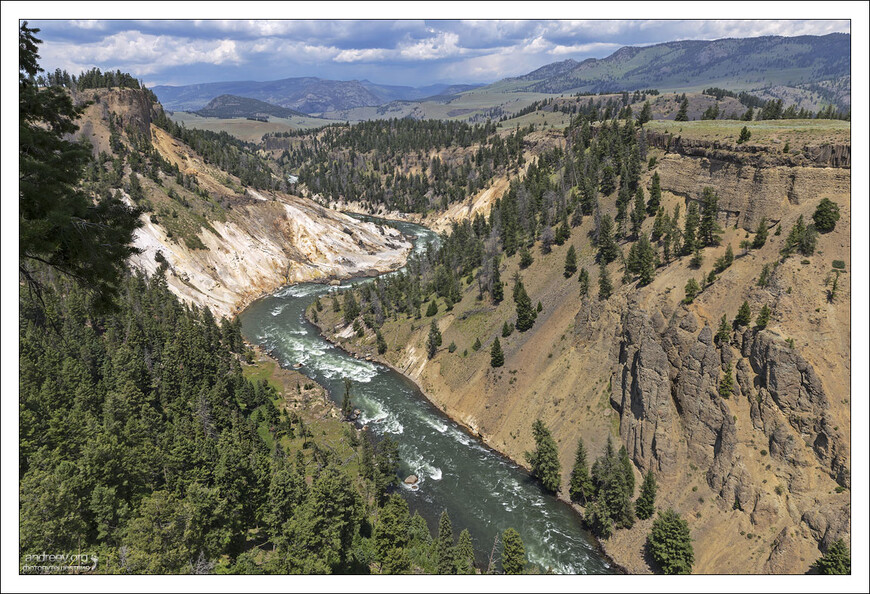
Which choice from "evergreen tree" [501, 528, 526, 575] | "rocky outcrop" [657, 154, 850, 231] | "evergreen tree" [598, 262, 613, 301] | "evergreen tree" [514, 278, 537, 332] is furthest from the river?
"rocky outcrop" [657, 154, 850, 231]

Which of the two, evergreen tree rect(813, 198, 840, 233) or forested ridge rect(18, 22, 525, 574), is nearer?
forested ridge rect(18, 22, 525, 574)

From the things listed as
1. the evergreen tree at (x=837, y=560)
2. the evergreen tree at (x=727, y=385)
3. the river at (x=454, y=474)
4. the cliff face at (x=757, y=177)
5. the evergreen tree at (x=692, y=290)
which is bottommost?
the river at (x=454, y=474)

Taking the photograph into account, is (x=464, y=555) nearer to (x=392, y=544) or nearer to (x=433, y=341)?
(x=392, y=544)

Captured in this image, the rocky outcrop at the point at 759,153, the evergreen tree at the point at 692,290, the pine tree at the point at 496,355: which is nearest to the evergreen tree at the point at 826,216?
the rocky outcrop at the point at 759,153

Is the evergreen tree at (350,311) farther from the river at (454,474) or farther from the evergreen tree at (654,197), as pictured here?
the evergreen tree at (654,197)

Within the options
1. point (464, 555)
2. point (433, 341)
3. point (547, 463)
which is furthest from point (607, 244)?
point (464, 555)

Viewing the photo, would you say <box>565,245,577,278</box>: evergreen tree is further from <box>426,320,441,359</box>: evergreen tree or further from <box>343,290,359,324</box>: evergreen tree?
<box>343,290,359,324</box>: evergreen tree
